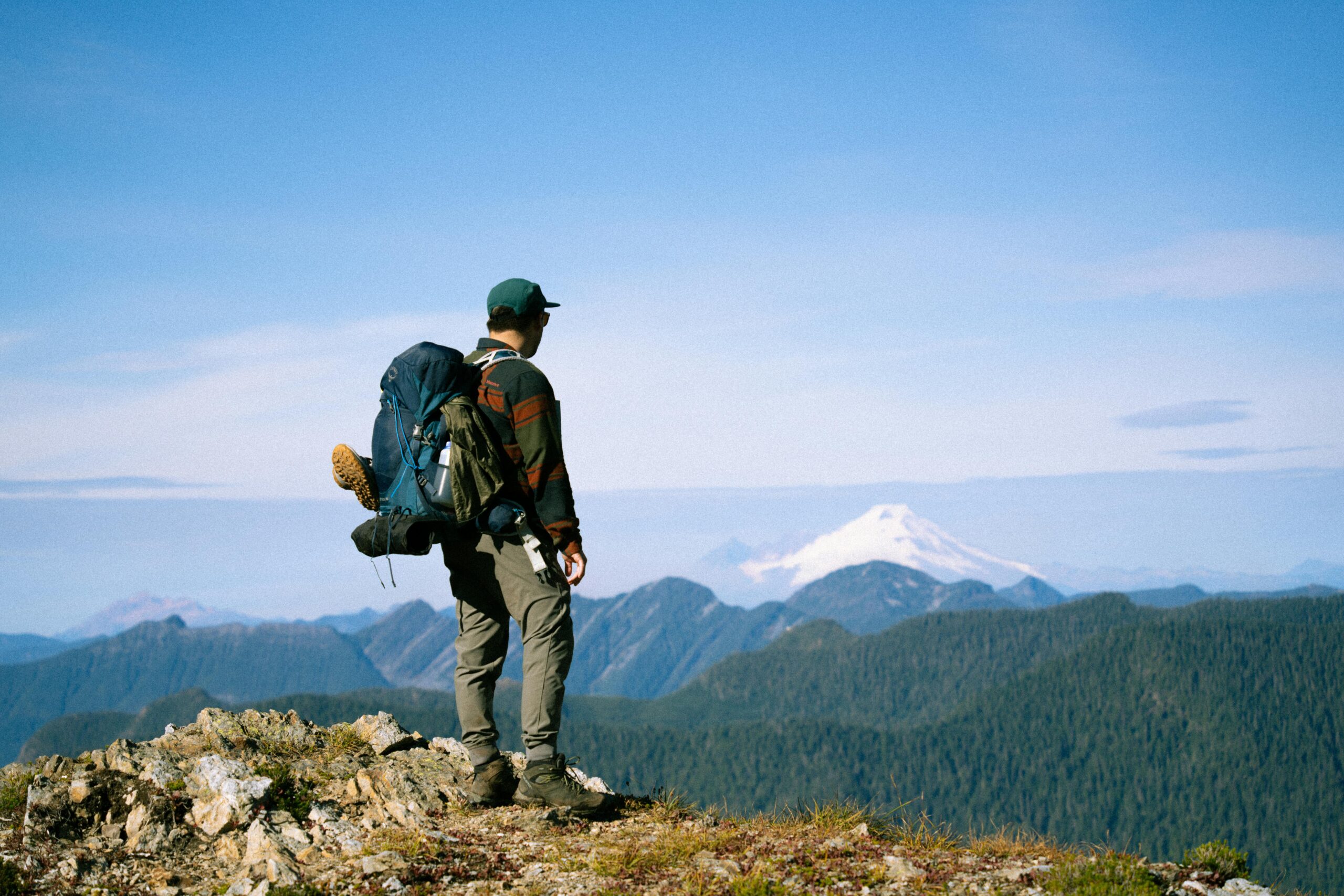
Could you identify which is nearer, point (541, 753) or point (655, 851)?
point (655, 851)

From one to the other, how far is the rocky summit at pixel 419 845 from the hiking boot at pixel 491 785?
16cm

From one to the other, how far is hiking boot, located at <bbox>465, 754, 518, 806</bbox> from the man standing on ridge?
4 centimetres

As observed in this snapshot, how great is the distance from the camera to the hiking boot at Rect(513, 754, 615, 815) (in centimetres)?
960

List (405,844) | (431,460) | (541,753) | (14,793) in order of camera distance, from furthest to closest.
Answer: (14,793)
(541,753)
(431,460)
(405,844)

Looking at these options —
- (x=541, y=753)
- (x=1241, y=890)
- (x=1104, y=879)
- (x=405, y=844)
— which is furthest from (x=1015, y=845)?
(x=405, y=844)

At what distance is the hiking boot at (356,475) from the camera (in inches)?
363

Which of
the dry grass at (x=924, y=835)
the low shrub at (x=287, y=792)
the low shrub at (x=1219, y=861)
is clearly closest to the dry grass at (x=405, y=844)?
the low shrub at (x=287, y=792)

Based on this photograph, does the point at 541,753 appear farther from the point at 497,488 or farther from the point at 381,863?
the point at 497,488

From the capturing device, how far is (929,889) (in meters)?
7.93

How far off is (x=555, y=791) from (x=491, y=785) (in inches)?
35.9

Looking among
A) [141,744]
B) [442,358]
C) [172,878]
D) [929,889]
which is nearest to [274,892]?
[172,878]

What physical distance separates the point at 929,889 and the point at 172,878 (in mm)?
6354

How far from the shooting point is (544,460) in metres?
8.88

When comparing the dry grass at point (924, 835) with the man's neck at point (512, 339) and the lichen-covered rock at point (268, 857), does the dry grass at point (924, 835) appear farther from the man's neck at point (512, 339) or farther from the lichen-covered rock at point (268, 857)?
the man's neck at point (512, 339)
